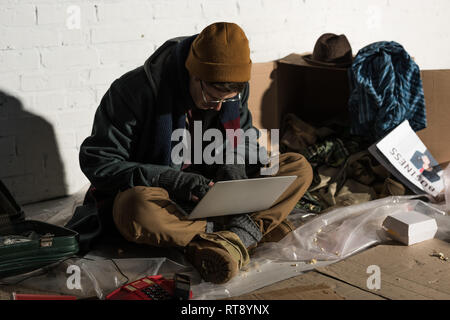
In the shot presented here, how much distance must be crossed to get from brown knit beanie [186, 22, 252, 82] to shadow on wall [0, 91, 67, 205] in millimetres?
968

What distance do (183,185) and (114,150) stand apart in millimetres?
281

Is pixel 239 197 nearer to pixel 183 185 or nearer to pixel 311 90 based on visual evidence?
pixel 183 185

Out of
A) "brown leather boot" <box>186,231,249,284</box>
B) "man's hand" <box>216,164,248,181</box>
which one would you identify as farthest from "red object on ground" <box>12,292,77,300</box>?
"man's hand" <box>216,164,248,181</box>

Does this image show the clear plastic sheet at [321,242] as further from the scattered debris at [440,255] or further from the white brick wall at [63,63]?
the white brick wall at [63,63]

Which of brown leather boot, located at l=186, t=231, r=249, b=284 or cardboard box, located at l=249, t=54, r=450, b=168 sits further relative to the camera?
cardboard box, located at l=249, t=54, r=450, b=168

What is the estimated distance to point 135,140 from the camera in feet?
6.97

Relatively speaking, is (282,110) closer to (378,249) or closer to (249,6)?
(249,6)

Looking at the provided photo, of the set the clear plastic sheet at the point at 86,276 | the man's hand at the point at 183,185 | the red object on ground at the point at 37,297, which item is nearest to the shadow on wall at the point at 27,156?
the clear plastic sheet at the point at 86,276

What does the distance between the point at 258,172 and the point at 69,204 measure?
0.93 m

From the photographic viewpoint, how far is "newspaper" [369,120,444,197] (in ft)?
8.65

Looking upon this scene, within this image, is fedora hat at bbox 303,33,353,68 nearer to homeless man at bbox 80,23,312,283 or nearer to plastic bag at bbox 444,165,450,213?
plastic bag at bbox 444,165,450,213

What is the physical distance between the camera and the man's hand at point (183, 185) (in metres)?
1.98

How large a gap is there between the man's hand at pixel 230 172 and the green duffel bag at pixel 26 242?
1.85ft

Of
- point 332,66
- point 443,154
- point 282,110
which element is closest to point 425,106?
point 443,154
